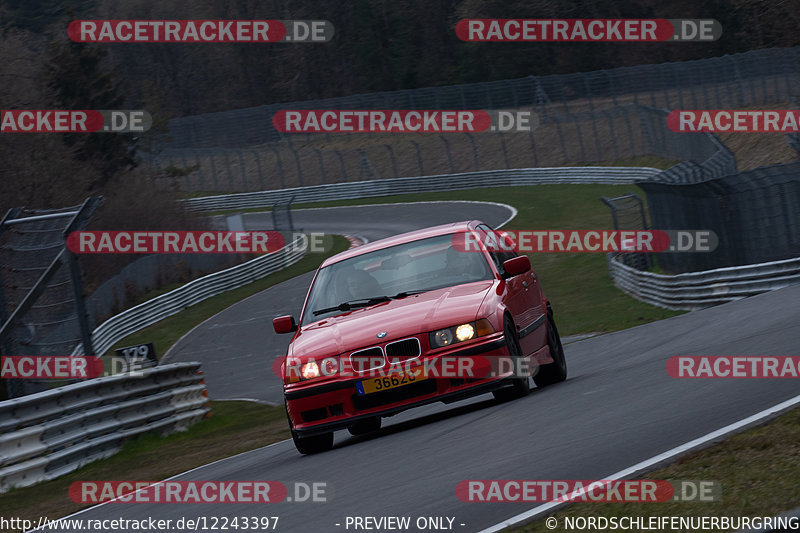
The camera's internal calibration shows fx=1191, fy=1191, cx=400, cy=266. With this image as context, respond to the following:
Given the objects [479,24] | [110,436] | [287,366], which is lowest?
[110,436]

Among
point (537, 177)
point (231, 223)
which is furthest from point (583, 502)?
point (537, 177)

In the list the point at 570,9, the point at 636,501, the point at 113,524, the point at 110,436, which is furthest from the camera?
the point at 570,9

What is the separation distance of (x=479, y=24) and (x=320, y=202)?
84.3ft

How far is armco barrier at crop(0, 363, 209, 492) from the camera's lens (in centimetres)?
1116

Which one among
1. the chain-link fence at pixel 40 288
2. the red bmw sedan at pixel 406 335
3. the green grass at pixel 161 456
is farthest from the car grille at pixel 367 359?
the chain-link fence at pixel 40 288

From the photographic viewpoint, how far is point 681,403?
7836 mm

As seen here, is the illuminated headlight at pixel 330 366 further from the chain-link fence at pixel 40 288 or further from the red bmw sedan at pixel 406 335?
the chain-link fence at pixel 40 288

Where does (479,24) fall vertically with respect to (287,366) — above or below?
above

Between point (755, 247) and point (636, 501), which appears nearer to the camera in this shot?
point (636, 501)

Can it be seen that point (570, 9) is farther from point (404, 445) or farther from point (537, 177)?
point (404, 445)

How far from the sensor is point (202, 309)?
122 feet

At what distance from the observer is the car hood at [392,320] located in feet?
28.7

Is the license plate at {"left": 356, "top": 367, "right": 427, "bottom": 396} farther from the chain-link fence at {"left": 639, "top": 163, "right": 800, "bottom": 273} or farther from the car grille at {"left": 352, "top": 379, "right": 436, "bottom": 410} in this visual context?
the chain-link fence at {"left": 639, "top": 163, "right": 800, "bottom": 273}

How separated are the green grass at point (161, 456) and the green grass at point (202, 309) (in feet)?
48.1
